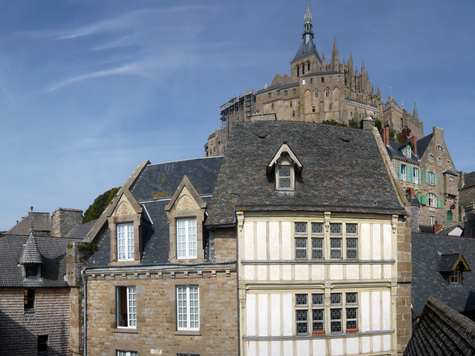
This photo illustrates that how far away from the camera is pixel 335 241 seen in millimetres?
16375

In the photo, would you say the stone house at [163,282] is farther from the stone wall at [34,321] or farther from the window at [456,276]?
the window at [456,276]

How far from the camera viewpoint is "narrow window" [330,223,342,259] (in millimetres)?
16281

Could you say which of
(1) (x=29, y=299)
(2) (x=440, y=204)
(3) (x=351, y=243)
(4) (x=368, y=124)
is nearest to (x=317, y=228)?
(3) (x=351, y=243)

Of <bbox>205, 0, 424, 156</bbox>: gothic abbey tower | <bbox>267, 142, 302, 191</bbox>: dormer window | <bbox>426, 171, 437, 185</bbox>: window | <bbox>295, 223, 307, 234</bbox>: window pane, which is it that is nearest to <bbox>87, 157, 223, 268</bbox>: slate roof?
<bbox>267, 142, 302, 191</bbox>: dormer window

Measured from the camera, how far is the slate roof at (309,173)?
16.4m

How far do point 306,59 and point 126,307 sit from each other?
4608 inches

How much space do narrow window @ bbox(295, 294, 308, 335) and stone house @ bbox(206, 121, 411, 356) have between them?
0.03 metres

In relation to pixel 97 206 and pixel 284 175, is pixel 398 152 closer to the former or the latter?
pixel 97 206

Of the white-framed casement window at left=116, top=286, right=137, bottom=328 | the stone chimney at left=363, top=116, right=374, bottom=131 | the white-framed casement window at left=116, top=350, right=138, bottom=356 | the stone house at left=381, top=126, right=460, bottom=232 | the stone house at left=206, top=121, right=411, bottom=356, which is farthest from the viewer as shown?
the stone house at left=381, top=126, right=460, bottom=232

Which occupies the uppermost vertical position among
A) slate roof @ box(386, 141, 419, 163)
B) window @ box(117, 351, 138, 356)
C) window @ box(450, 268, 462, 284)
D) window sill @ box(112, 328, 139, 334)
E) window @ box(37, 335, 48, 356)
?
slate roof @ box(386, 141, 419, 163)

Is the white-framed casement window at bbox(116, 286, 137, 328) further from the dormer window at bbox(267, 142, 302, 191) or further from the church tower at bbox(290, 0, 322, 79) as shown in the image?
the church tower at bbox(290, 0, 322, 79)

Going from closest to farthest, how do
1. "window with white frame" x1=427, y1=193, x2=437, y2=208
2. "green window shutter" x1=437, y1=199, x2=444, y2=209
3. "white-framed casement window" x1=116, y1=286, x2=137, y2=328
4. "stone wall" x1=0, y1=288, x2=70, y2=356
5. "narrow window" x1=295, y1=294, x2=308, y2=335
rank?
"narrow window" x1=295, y1=294, x2=308, y2=335, "white-framed casement window" x1=116, y1=286, x2=137, y2=328, "stone wall" x1=0, y1=288, x2=70, y2=356, "window with white frame" x1=427, y1=193, x2=437, y2=208, "green window shutter" x1=437, y1=199, x2=444, y2=209

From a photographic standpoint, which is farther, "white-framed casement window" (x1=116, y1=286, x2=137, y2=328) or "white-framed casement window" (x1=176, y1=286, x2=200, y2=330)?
"white-framed casement window" (x1=116, y1=286, x2=137, y2=328)

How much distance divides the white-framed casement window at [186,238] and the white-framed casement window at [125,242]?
6.34 ft
